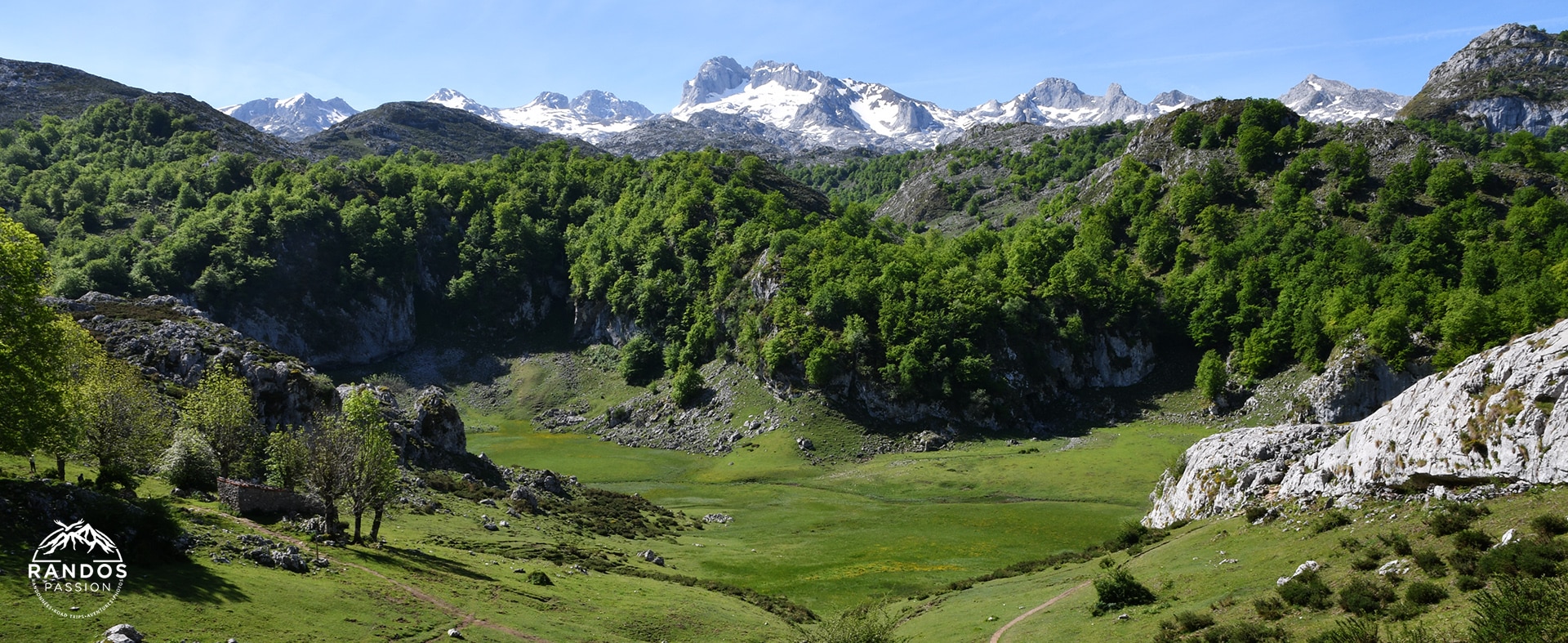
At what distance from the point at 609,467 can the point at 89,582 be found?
82956 millimetres

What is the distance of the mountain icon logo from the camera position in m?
27.2

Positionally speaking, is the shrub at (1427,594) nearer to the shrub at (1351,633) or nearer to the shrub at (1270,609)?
the shrub at (1351,633)

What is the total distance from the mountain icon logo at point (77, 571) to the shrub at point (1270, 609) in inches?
1593

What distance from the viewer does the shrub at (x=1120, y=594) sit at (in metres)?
33.4

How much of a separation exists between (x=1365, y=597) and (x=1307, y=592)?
2.22 metres

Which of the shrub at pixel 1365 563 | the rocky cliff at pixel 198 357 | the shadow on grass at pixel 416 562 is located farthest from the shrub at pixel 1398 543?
the rocky cliff at pixel 198 357

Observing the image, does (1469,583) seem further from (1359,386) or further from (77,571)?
(1359,386)

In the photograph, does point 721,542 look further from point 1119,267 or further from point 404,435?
point 1119,267

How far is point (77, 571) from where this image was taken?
95.9 feet

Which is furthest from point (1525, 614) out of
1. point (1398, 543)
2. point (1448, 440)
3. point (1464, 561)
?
point (1448, 440)

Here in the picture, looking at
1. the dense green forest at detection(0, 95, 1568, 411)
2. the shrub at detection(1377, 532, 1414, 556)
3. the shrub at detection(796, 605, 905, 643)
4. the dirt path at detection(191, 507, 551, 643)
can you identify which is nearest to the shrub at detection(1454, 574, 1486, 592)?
the shrub at detection(1377, 532, 1414, 556)

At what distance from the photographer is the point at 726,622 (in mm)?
44312

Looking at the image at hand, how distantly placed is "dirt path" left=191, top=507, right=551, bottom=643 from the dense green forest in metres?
85.9

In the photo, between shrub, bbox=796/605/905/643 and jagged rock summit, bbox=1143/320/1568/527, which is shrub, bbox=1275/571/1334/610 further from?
shrub, bbox=796/605/905/643
